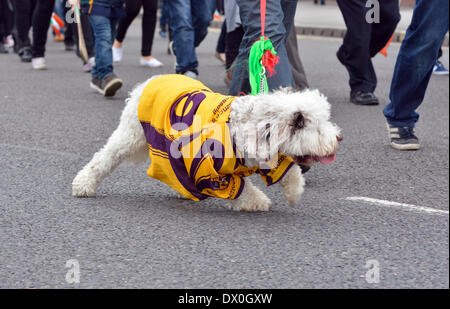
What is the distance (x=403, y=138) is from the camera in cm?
521

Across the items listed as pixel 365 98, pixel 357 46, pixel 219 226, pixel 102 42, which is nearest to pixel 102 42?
pixel 102 42

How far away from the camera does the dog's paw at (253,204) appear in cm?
376

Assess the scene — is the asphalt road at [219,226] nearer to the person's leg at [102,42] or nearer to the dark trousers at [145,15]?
the person's leg at [102,42]

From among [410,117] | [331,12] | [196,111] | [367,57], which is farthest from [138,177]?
[331,12]

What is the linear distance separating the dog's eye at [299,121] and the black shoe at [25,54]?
24.8 feet

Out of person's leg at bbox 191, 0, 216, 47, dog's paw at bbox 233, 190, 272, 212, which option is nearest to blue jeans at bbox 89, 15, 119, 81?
person's leg at bbox 191, 0, 216, 47

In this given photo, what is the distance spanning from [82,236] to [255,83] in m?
1.35

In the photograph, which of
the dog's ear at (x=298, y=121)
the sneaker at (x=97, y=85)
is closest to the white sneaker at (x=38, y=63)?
the sneaker at (x=97, y=85)

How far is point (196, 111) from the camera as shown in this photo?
144 inches

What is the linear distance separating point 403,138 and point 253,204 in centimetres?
186

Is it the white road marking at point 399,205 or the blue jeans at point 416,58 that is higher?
the blue jeans at point 416,58

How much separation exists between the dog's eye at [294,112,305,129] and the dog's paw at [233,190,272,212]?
573 millimetres

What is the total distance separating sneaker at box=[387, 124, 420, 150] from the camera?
5.16 meters
